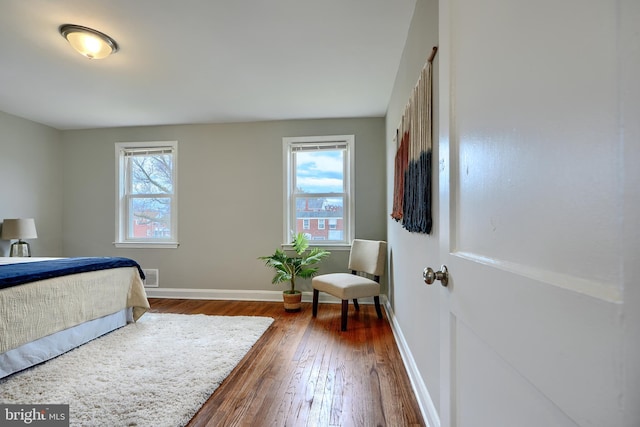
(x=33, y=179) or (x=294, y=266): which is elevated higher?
(x=33, y=179)

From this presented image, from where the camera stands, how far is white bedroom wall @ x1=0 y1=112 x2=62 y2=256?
3.52 m

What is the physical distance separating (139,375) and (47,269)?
115cm

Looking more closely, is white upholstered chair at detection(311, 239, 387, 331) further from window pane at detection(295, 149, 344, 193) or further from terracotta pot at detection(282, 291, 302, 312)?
window pane at detection(295, 149, 344, 193)

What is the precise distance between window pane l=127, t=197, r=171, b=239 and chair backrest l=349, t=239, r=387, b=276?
260cm

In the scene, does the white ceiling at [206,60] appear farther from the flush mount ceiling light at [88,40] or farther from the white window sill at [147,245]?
the white window sill at [147,245]

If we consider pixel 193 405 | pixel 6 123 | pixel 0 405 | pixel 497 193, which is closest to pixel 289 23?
pixel 497 193

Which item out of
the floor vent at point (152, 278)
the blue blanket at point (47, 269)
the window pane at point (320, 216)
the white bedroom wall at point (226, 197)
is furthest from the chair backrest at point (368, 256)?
the floor vent at point (152, 278)

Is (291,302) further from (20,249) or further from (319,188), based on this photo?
(20,249)

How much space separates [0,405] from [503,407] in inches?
98.1

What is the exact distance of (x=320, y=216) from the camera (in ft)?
12.6

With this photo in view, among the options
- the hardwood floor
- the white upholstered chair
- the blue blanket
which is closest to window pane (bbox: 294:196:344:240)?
the white upholstered chair

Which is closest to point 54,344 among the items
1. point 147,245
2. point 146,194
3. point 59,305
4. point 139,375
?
point 59,305

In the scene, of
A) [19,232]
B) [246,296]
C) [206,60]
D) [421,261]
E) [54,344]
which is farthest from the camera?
[246,296]

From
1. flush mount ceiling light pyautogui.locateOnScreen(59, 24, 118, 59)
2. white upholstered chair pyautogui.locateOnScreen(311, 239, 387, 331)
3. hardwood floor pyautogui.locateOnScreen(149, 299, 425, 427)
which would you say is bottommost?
hardwood floor pyautogui.locateOnScreen(149, 299, 425, 427)
